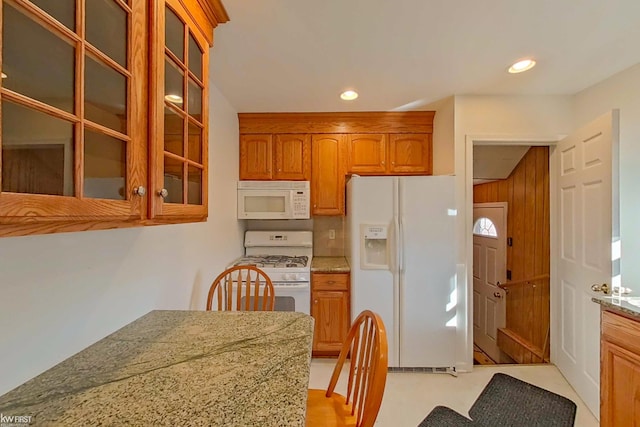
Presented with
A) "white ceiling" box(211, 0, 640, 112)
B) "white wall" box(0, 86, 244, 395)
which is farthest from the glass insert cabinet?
"white ceiling" box(211, 0, 640, 112)

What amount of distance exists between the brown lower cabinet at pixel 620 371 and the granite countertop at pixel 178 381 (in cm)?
149

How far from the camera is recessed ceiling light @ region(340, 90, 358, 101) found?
95.2 inches

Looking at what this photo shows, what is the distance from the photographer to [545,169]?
112 inches

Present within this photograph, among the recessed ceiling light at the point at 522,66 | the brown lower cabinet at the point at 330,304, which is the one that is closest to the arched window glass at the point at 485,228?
the recessed ceiling light at the point at 522,66

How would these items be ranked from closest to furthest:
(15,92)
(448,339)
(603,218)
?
(15,92) → (603,218) → (448,339)

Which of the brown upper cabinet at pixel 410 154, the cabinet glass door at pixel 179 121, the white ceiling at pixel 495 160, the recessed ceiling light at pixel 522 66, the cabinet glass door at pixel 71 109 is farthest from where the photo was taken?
the white ceiling at pixel 495 160

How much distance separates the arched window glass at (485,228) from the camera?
3805mm

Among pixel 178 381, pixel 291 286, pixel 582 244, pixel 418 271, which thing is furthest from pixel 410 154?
pixel 178 381

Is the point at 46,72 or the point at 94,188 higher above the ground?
the point at 46,72

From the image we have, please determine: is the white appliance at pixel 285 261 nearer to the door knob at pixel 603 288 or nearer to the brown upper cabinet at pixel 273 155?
the brown upper cabinet at pixel 273 155

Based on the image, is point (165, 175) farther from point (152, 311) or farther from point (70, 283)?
point (152, 311)

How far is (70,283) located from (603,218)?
2.80 metres

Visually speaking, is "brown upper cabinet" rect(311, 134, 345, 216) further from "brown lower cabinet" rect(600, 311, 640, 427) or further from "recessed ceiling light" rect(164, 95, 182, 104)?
"brown lower cabinet" rect(600, 311, 640, 427)

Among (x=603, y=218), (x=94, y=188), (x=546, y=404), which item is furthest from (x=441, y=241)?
(x=94, y=188)
